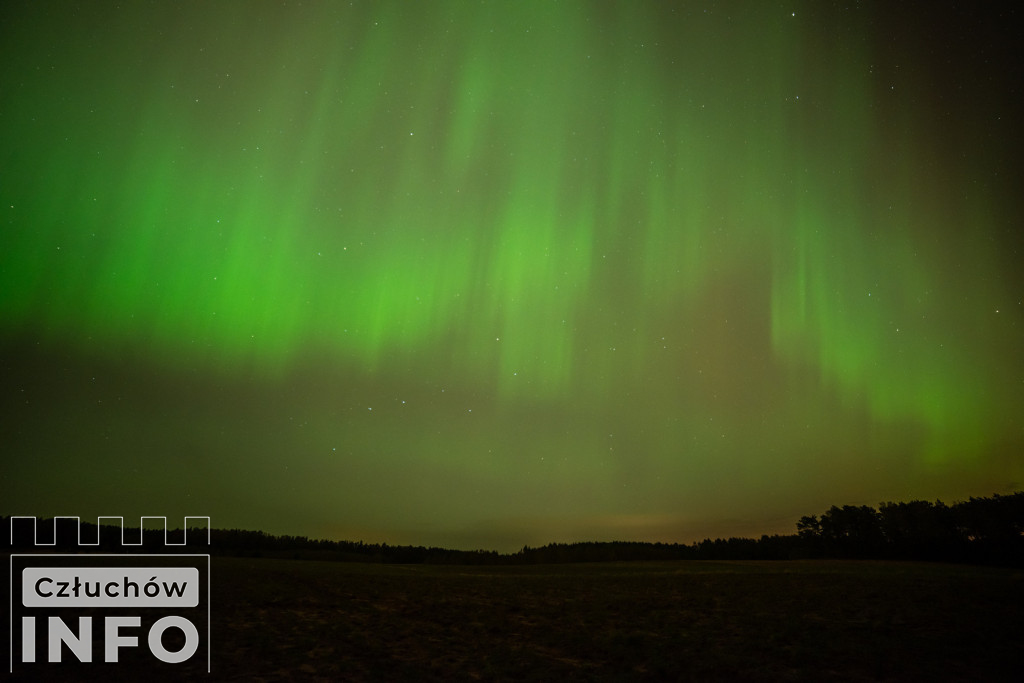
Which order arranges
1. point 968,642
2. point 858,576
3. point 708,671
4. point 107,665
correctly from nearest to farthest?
1. point 107,665
2. point 708,671
3. point 968,642
4. point 858,576

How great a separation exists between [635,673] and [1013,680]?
11.7 m

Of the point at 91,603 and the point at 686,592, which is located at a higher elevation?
the point at 91,603

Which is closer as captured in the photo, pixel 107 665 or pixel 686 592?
pixel 107 665

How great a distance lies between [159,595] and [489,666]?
1526 cm

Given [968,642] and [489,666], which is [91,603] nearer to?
[489,666]

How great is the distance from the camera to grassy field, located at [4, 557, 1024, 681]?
2083 centimetres

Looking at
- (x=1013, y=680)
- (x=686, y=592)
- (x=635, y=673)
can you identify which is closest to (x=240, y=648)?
(x=635, y=673)

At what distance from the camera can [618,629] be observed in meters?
26.5

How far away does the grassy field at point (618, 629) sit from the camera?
68.3 feet

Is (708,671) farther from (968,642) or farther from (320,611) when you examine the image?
Answer: (320,611)

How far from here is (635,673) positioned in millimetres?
20766

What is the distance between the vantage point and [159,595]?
27031mm

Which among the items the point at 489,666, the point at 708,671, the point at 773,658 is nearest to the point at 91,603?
the point at 489,666

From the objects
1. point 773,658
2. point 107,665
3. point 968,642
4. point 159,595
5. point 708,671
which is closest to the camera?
point 107,665
